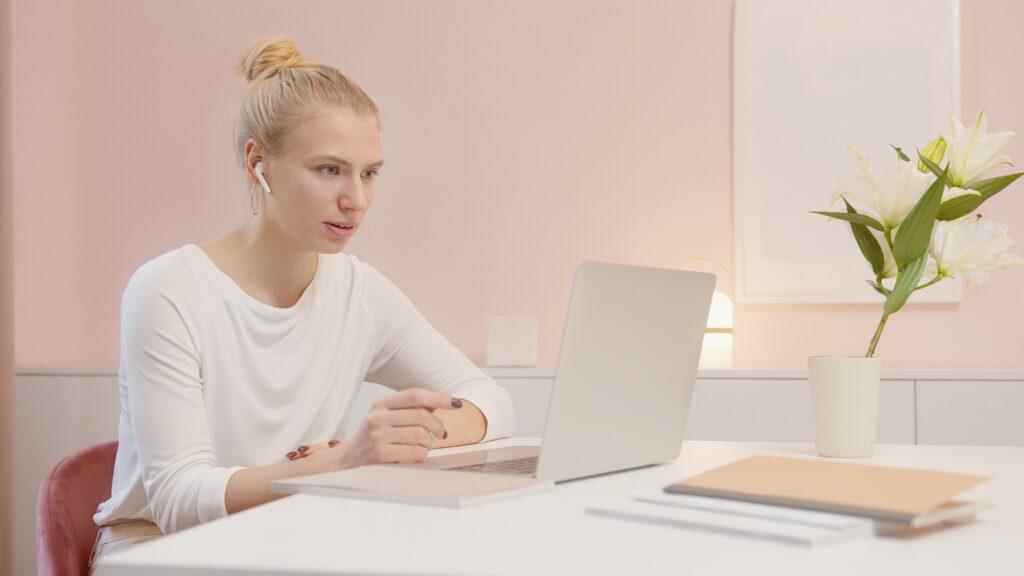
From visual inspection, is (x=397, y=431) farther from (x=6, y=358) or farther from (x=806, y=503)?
(x=6, y=358)

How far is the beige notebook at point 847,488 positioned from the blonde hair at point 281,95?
1056 mm

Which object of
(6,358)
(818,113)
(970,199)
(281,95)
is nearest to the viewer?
(970,199)

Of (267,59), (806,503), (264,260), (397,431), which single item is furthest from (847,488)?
(267,59)

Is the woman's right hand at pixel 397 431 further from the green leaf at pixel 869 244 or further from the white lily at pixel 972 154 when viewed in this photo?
the white lily at pixel 972 154

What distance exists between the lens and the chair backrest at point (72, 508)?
1446 mm

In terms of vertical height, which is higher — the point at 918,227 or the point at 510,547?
the point at 918,227

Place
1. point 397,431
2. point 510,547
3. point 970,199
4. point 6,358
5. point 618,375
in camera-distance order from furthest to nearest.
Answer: point 6,358 → point 970,199 → point 397,431 → point 618,375 → point 510,547

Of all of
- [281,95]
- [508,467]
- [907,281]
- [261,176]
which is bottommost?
[508,467]

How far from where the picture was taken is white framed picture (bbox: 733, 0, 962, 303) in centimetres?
309

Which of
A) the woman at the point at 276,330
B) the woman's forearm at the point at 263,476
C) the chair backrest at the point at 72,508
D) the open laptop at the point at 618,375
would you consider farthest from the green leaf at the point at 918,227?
the chair backrest at the point at 72,508

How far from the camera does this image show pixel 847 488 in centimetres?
95

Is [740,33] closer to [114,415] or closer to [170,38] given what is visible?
[170,38]

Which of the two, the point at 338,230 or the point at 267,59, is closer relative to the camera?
the point at 338,230

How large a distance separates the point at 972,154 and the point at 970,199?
0.07 m
